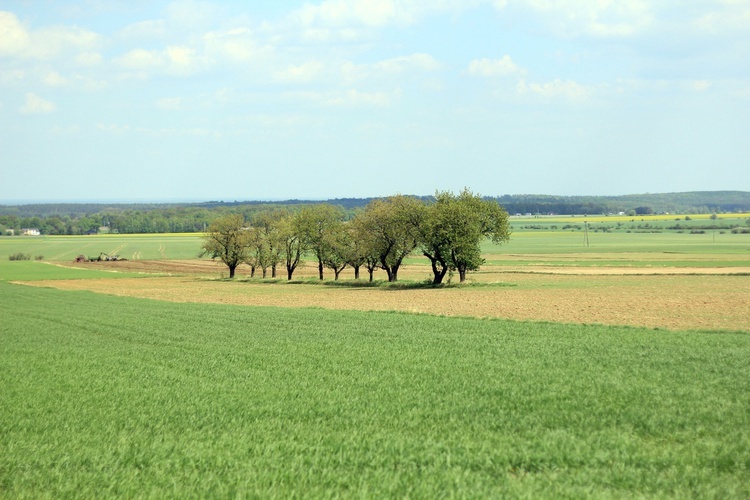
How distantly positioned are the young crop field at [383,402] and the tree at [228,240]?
51.3m

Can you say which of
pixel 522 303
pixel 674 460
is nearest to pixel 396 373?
pixel 674 460

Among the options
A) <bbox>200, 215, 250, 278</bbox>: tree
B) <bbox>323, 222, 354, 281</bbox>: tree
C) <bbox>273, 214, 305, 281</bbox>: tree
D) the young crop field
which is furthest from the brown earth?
<bbox>323, 222, 354, 281</bbox>: tree

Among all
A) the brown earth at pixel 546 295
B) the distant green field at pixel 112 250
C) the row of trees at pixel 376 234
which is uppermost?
the row of trees at pixel 376 234

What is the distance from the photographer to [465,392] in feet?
59.5

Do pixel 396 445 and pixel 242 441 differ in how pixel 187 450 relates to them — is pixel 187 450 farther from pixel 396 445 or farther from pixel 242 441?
pixel 396 445

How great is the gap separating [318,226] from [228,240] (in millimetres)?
16840

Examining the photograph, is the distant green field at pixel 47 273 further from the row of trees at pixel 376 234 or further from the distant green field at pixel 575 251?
the distant green field at pixel 575 251

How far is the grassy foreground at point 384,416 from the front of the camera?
11.7 metres

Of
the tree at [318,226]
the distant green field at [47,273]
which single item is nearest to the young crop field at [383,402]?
the tree at [318,226]

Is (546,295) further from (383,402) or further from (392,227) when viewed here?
(383,402)

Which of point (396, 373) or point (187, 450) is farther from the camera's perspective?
point (396, 373)

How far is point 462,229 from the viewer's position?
63.8m

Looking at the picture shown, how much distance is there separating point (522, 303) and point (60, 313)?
28.6 metres

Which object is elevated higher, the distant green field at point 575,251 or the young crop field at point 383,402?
the young crop field at point 383,402
